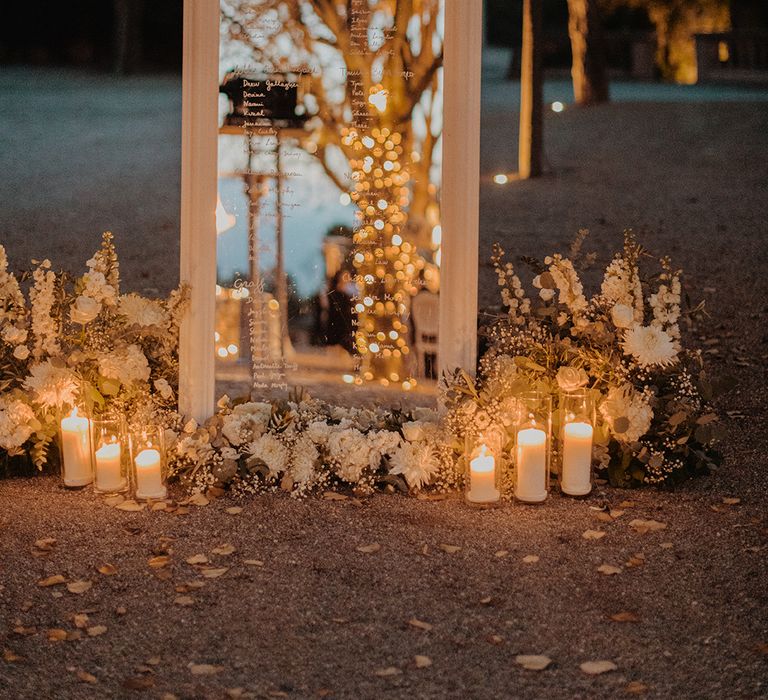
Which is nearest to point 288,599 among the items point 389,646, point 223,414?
point 389,646

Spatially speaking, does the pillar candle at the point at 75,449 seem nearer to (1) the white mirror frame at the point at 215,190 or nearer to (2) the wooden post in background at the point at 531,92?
(1) the white mirror frame at the point at 215,190

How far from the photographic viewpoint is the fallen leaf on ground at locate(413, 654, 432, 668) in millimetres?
3787

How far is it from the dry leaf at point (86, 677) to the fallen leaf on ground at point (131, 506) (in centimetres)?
136

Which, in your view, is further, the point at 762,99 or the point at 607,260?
the point at 762,99

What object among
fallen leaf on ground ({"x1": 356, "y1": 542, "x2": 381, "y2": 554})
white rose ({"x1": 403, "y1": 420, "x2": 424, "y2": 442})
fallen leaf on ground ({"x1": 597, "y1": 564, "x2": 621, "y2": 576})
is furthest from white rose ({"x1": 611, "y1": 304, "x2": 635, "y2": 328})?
fallen leaf on ground ({"x1": 356, "y1": 542, "x2": 381, "y2": 554})

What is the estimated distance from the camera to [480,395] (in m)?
5.30

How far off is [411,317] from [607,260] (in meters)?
5.61

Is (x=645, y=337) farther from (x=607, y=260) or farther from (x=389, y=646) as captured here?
(x=607, y=260)

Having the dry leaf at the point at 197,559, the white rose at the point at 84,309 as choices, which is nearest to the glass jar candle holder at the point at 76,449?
the white rose at the point at 84,309

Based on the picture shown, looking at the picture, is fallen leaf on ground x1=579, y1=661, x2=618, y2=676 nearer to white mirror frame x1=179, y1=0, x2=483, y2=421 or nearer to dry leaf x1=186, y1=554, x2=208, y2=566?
dry leaf x1=186, y1=554, x2=208, y2=566

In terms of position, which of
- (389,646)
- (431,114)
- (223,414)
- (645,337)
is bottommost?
(389,646)

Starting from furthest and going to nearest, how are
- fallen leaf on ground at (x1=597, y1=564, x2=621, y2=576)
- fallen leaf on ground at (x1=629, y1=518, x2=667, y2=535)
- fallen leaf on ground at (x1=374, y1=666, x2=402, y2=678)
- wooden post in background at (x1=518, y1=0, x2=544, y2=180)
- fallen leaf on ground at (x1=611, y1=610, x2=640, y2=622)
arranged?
wooden post in background at (x1=518, y1=0, x2=544, y2=180)
fallen leaf on ground at (x1=629, y1=518, x2=667, y2=535)
fallen leaf on ground at (x1=597, y1=564, x2=621, y2=576)
fallen leaf on ground at (x1=611, y1=610, x2=640, y2=622)
fallen leaf on ground at (x1=374, y1=666, x2=402, y2=678)

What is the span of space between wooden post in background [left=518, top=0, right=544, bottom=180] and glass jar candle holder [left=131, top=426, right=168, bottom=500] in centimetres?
952

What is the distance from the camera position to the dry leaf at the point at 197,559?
14.9 ft
